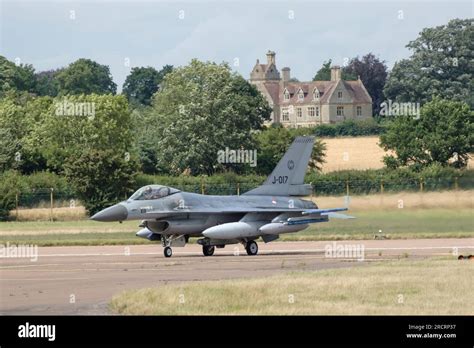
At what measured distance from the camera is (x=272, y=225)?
3534 cm

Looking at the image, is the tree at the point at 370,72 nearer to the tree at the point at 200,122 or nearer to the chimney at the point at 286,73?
the chimney at the point at 286,73

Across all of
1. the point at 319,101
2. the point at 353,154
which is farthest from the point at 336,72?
the point at 353,154

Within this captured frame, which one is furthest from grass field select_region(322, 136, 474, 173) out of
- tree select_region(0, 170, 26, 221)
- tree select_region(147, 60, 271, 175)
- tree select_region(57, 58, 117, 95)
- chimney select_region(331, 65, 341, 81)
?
tree select_region(57, 58, 117, 95)

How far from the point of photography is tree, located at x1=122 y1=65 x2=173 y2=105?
172712mm

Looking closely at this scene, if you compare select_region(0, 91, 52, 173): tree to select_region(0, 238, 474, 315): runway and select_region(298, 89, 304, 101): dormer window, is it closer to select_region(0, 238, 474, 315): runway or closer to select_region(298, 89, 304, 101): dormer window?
select_region(0, 238, 474, 315): runway

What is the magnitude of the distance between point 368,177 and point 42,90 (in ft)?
338

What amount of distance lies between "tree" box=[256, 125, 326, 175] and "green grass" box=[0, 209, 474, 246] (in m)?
30.7

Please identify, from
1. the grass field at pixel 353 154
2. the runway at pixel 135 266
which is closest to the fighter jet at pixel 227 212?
the runway at pixel 135 266

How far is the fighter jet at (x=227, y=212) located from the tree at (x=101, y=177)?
64.7 feet

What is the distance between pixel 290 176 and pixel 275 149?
41.2 m

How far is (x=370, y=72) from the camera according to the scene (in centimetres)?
16875

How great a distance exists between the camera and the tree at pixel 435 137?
70500mm

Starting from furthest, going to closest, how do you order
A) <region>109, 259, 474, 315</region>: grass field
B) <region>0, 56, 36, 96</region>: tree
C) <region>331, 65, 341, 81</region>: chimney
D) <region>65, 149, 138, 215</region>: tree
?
<region>331, 65, 341, 81</region>: chimney < <region>0, 56, 36, 96</region>: tree < <region>65, 149, 138, 215</region>: tree < <region>109, 259, 474, 315</region>: grass field
